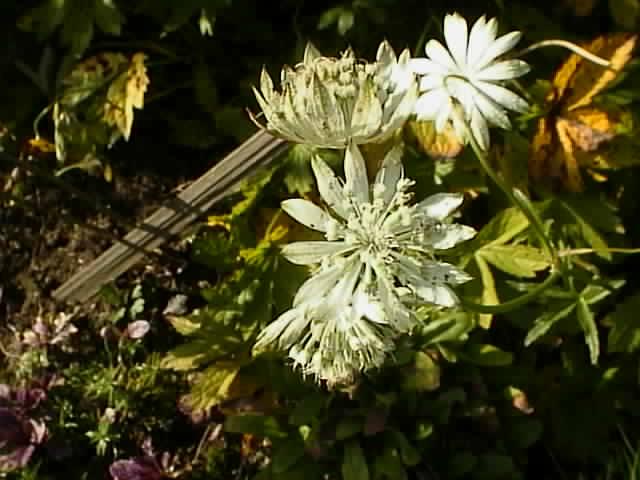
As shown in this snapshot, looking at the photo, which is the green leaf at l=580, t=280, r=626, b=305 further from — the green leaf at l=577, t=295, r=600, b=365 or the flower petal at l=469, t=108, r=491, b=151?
the flower petal at l=469, t=108, r=491, b=151

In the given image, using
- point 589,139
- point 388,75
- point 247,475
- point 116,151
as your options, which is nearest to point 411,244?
point 388,75

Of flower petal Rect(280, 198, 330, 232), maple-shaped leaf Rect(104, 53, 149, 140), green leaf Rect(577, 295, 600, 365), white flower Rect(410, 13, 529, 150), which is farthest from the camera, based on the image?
maple-shaped leaf Rect(104, 53, 149, 140)

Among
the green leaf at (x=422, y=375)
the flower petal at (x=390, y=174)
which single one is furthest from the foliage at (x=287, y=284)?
the flower petal at (x=390, y=174)

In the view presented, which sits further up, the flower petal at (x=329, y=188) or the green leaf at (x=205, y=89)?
the green leaf at (x=205, y=89)

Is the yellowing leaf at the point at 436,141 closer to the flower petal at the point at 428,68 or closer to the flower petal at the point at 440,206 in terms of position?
the flower petal at the point at 428,68

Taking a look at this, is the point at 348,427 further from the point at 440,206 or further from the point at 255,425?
the point at 440,206

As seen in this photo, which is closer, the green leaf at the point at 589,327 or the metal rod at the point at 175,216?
the green leaf at the point at 589,327

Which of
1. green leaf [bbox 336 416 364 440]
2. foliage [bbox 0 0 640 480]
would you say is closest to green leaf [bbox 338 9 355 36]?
foliage [bbox 0 0 640 480]

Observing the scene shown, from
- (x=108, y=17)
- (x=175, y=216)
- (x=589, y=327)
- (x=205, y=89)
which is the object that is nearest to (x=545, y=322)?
(x=589, y=327)

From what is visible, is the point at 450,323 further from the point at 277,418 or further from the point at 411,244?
the point at 411,244
